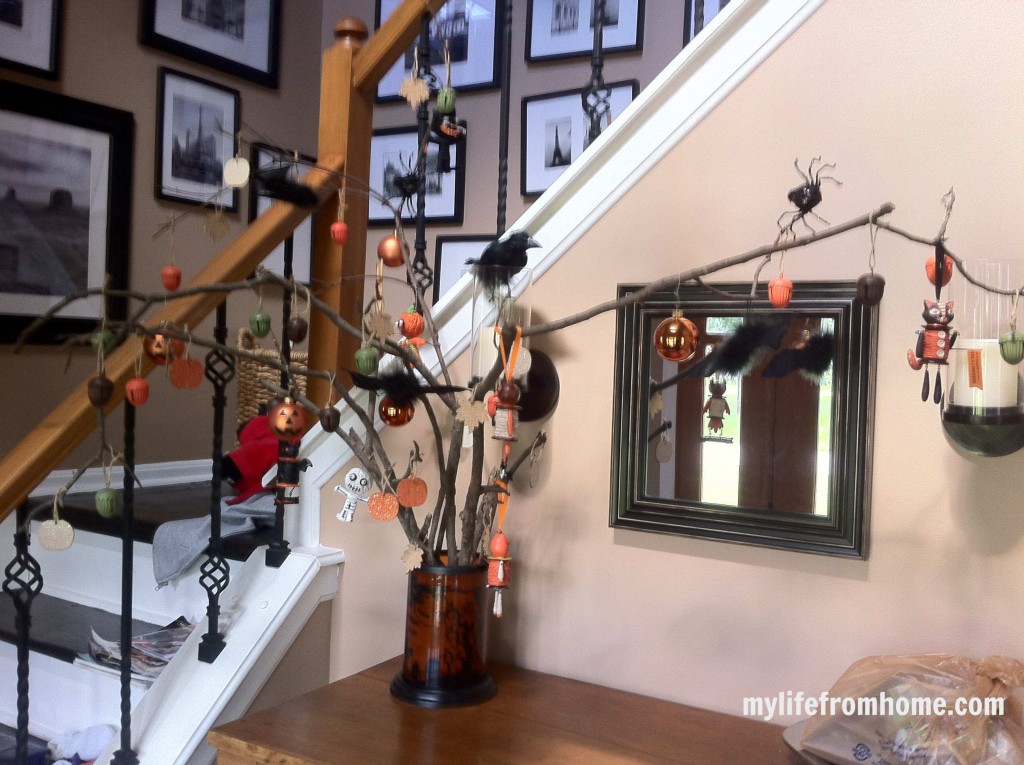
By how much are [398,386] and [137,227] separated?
1.96 meters

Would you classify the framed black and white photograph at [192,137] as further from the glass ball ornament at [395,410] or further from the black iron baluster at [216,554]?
the glass ball ornament at [395,410]

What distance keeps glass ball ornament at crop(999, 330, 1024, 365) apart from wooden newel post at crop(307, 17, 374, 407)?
1140 millimetres

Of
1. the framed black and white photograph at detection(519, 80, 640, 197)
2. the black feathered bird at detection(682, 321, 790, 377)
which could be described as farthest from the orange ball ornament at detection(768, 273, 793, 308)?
the framed black and white photograph at detection(519, 80, 640, 197)

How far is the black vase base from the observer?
132 centimetres

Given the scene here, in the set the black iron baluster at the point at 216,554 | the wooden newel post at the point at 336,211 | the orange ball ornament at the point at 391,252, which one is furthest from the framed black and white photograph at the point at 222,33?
the orange ball ornament at the point at 391,252

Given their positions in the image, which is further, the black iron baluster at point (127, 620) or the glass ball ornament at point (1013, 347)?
the black iron baluster at point (127, 620)

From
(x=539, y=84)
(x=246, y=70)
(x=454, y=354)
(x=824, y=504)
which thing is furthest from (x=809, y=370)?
(x=246, y=70)

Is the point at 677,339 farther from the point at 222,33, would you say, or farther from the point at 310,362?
the point at 222,33

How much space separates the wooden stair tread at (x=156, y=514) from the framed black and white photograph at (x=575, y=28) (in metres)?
1.95

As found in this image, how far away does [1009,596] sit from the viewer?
1167 mm

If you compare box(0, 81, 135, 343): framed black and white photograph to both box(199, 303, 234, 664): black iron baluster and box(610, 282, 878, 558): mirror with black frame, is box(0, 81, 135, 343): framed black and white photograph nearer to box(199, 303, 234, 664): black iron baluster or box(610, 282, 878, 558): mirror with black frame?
box(199, 303, 234, 664): black iron baluster

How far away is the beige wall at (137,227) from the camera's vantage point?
2.51 metres

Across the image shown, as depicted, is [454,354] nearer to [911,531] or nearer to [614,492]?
[614,492]

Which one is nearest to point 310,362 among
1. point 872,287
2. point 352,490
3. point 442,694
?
point 352,490
